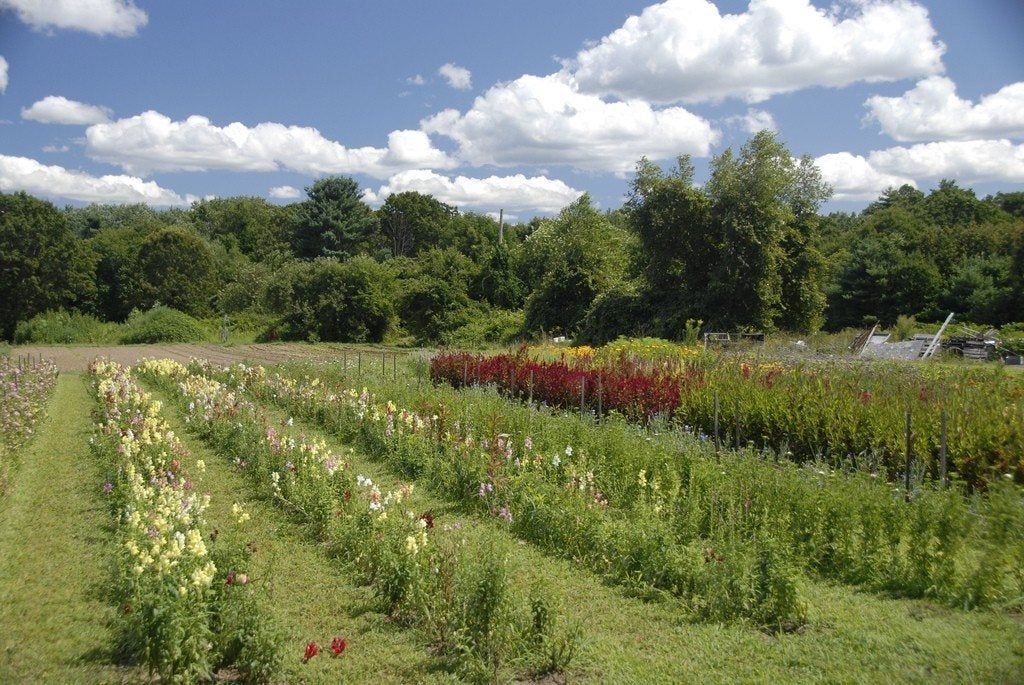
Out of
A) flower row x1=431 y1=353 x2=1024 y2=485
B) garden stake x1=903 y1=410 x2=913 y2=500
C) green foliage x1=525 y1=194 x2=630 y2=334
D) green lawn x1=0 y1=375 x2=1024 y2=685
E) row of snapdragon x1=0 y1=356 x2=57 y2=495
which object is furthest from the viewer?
green foliage x1=525 y1=194 x2=630 y2=334

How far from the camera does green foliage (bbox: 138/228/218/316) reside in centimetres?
5450

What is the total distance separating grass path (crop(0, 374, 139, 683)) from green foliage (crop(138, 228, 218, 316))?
47.3m

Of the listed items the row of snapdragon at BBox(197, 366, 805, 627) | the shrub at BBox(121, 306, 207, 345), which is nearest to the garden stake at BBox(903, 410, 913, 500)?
the row of snapdragon at BBox(197, 366, 805, 627)

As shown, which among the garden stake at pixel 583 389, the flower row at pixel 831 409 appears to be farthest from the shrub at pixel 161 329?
the garden stake at pixel 583 389

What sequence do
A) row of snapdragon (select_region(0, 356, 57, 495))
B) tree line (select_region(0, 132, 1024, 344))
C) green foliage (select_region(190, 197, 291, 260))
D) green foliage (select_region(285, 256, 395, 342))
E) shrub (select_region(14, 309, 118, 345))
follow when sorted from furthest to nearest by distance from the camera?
1. green foliage (select_region(190, 197, 291, 260))
2. green foliage (select_region(285, 256, 395, 342))
3. shrub (select_region(14, 309, 118, 345))
4. tree line (select_region(0, 132, 1024, 344))
5. row of snapdragon (select_region(0, 356, 57, 495))

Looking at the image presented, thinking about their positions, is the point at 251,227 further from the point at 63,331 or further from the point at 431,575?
the point at 431,575

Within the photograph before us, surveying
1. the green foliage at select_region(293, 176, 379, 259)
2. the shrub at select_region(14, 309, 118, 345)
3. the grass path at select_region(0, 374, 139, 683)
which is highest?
the green foliage at select_region(293, 176, 379, 259)

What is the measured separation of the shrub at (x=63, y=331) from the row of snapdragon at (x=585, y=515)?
36.6 meters

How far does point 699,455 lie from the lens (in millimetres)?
8070

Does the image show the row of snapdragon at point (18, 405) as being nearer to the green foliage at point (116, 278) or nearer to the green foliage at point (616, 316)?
the green foliage at point (616, 316)

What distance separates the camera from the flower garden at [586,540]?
15.5ft

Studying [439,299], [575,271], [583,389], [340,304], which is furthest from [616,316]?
[583,389]

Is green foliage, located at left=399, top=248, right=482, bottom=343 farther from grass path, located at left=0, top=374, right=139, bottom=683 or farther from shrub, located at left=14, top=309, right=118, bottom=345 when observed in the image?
grass path, located at left=0, top=374, right=139, bottom=683

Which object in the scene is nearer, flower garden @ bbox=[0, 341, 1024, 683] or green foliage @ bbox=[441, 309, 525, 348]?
flower garden @ bbox=[0, 341, 1024, 683]
